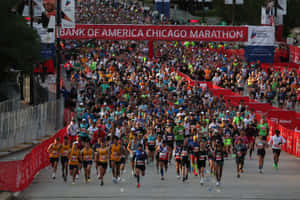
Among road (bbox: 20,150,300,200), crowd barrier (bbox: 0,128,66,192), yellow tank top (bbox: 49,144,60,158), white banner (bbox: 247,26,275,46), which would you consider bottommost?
road (bbox: 20,150,300,200)

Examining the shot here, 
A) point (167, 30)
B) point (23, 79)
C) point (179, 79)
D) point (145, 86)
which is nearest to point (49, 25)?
point (23, 79)

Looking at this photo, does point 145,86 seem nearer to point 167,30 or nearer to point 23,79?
point 23,79

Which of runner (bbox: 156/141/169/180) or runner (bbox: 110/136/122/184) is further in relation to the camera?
runner (bbox: 156/141/169/180)

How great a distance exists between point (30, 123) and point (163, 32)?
20278 millimetres

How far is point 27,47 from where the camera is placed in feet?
72.4

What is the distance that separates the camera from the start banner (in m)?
45.5

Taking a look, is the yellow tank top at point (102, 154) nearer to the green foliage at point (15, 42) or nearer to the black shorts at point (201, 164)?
the black shorts at point (201, 164)

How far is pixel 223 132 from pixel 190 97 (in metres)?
8.91

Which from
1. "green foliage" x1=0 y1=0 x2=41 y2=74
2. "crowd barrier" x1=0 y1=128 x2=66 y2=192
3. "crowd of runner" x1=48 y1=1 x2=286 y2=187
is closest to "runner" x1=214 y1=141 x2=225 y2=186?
"crowd of runner" x1=48 y1=1 x2=286 y2=187

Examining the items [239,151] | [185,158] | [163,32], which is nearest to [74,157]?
[185,158]

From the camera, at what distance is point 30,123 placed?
90.1 feet

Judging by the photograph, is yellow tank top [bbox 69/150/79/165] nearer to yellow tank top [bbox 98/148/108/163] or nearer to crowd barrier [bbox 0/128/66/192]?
yellow tank top [bbox 98/148/108/163]

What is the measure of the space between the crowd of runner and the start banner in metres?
1.43

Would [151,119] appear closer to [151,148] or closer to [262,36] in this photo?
[151,148]
